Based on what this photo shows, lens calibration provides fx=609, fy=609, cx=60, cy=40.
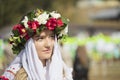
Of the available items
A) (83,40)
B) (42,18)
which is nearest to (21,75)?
(42,18)

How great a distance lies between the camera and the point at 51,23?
20.4 ft

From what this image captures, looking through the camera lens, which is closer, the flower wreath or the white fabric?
the white fabric

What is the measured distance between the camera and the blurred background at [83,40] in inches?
545

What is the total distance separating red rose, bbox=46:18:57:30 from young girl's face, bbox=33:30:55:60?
0.24 ft

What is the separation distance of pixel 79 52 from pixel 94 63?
15.4m

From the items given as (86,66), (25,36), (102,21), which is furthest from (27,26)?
(102,21)

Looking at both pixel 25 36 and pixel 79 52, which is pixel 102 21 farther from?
pixel 25 36

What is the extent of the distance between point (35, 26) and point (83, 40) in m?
20.9

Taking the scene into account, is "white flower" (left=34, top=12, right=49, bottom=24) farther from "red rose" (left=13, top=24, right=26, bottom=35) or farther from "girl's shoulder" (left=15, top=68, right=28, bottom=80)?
"girl's shoulder" (left=15, top=68, right=28, bottom=80)

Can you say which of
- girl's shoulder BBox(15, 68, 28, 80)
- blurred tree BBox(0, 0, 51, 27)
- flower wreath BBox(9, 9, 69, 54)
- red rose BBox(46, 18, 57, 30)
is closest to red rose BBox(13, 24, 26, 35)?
flower wreath BBox(9, 9, 69, 54)

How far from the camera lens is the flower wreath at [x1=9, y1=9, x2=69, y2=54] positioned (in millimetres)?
6164

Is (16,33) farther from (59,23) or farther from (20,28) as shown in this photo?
(59,23)

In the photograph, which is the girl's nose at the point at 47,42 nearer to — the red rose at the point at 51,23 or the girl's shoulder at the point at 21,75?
the red rose at the point at 51,23

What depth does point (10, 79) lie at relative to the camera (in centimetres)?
611
